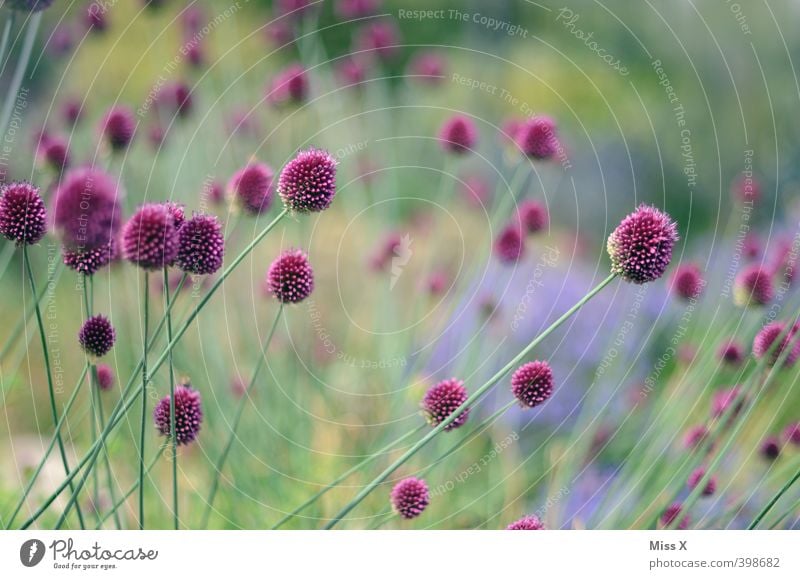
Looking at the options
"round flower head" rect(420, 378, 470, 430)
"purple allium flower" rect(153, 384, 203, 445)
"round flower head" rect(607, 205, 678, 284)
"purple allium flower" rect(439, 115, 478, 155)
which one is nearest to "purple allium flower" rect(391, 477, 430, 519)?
"round flower head" rect(420, 378, 470, 430)

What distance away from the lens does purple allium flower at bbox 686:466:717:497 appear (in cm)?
111

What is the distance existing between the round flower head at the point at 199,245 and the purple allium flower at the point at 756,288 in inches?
32.1

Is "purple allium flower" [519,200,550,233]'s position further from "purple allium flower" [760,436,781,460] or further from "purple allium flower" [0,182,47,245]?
"purple allium flower" [0,182,47,245]

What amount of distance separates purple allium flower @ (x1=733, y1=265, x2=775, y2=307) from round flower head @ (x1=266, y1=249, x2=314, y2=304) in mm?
A: 701

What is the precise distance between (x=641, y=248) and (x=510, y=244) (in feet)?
1.54

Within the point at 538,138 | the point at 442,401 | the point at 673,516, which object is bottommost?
the point at 673,516

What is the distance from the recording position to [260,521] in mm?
1295

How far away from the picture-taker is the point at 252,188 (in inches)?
39.9

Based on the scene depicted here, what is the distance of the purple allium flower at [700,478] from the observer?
3.65 ft

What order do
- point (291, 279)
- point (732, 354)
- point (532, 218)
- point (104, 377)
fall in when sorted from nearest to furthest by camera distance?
point (291, 279)
point (104, 377)
point (732, 354)
point (532, 218)

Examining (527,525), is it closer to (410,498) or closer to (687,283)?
(410,498)
